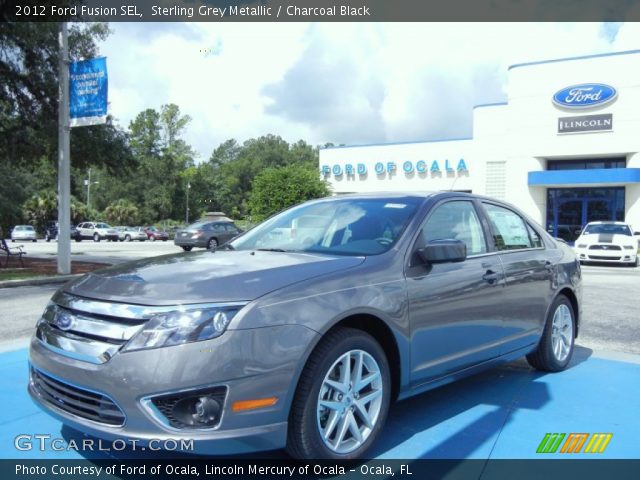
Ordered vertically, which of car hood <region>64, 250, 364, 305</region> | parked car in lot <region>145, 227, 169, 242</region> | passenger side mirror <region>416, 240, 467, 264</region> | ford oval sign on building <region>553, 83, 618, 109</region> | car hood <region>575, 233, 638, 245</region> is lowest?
parked car in lot <region>145, 227, 169, 242</region>

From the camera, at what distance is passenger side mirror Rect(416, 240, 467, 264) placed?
12.1ft

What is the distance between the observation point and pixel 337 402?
3.18 meters

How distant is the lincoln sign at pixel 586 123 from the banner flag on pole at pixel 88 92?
27221mm

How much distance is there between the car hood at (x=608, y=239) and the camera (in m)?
19.2

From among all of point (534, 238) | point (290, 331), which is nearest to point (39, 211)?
point (534, 238)

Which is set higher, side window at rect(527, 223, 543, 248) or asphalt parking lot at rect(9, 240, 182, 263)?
side window at rect(527, 223, 543, 248)

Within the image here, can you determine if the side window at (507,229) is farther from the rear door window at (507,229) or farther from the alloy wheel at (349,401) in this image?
the alloy wheel at (349,401)

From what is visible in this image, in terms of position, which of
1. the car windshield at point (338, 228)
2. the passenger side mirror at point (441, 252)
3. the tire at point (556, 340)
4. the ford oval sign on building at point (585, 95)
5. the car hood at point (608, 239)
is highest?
the ford oval sign on building at point (585, 95)

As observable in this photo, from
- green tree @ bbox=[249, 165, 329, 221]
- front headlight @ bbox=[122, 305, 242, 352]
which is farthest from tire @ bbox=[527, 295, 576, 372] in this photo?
green tree @ bbox=[249, 165, 329, 221]

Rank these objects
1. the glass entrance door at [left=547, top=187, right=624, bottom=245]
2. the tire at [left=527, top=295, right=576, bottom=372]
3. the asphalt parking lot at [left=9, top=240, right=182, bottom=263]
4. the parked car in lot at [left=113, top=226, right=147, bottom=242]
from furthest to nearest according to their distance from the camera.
A: the parked car in lot at [left=113, top=226, right=147, bottom=242] < the glass entrance door at [left=547, top=187, right=624, bottom=245] < the asphalt parking lot at [left=9, top=240, right=182, bottom=263] < the tire at [left=527, top=295, right=576, bottom=372]

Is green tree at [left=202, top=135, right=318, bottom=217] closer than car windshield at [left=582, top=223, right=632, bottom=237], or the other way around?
car windshield at [left=582, top=223, right=632, bottom=237]

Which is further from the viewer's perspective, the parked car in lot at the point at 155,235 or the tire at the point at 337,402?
the parked car in lot at the point at 155,235

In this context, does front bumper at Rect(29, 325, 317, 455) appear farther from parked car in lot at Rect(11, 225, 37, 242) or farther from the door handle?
parked car in lot at Rect(11, 225, 37, 242)

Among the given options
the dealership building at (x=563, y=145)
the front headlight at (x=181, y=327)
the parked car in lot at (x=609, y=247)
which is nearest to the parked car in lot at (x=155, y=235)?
the dealership building at (x=563, y=145)
